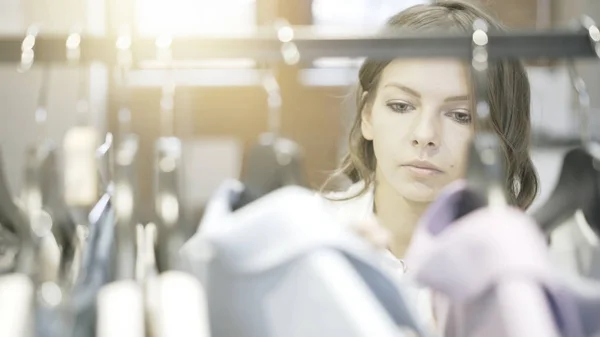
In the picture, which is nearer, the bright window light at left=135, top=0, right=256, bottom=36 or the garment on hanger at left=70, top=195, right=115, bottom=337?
Result: the garment on hanger at left=70, top=195, right=115, bottom=337

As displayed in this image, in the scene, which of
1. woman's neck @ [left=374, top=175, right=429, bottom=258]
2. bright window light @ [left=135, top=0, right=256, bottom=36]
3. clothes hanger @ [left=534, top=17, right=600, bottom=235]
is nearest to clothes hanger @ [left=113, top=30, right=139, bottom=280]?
clothes hanger @ [left=534, top=17, right=600, bottom=235]

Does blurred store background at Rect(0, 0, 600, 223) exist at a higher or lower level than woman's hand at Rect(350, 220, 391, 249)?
lower

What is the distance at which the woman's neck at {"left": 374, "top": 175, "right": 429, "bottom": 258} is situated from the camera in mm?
912

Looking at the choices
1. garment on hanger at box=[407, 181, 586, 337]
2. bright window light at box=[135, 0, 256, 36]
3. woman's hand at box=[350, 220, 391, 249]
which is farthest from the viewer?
bright window light at box=[135, 0, 256, 36]

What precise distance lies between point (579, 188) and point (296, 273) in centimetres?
21

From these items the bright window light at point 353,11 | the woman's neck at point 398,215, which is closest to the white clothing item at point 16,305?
the woman's neck at point 398,215

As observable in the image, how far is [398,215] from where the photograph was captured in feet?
3.06

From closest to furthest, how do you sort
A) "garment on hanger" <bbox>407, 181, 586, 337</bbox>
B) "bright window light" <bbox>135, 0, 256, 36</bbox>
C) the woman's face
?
"garment on hanger" <bbox>407, 181, 586, 337</bbox>
the woman's face
"bright window light" <bbox>135, 0, 256, 36</bbox>

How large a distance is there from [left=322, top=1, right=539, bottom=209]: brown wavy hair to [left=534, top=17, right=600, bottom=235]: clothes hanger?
1.22 feet

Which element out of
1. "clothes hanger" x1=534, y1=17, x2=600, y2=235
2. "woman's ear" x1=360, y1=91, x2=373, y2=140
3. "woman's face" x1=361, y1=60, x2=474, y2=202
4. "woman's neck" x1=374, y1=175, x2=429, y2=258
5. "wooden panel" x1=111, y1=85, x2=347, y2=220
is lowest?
"wooden panel" x1=111, y1=85, x2=347, y2=220

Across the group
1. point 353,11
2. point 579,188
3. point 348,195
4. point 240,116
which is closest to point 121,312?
point 579,188

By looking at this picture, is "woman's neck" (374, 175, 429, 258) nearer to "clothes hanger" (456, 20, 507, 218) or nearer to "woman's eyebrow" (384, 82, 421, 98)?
"woman's eyebrow" (384, 82, 421, 98)

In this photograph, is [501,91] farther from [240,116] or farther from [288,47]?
[240,116]

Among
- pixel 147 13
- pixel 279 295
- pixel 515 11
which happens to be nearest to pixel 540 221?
pixel 279 295
